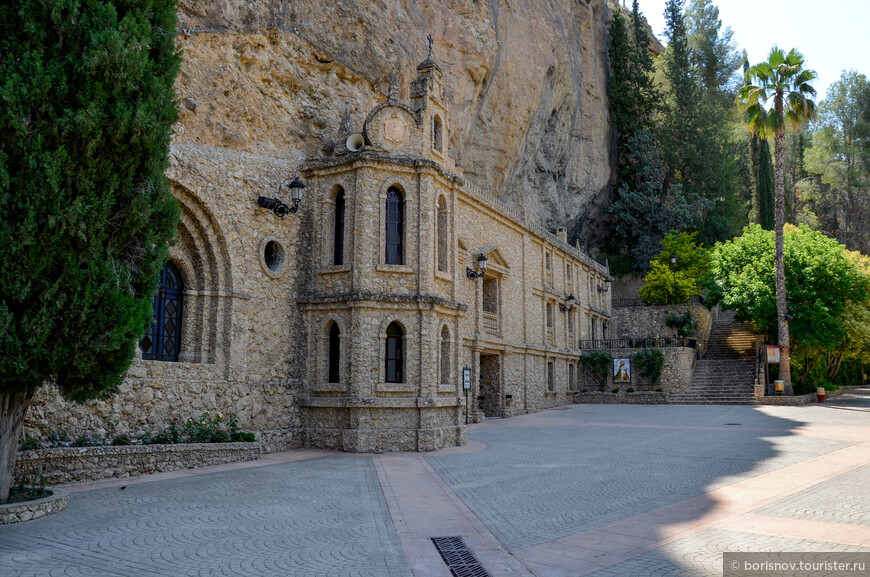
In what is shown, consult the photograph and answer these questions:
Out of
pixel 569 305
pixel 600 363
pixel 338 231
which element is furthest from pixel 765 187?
pixel 338 231

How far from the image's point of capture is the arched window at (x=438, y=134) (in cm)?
1981

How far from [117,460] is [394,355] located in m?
7.48

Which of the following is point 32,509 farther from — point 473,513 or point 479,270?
point 479,270

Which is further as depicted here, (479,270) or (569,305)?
(569,305)

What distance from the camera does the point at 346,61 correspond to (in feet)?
65.7

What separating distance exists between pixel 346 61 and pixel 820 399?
27.6 m

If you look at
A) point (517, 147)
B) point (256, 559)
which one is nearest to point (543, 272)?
point (517, 147)

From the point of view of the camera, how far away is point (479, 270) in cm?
2473

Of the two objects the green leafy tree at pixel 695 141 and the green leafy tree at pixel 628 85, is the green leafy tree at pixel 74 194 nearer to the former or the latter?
the green leafy tree at pixel 628 85

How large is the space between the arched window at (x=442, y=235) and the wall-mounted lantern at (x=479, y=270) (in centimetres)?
353

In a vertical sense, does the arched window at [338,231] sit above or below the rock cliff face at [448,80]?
below

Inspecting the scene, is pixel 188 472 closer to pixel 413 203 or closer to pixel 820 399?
pixel 413 203

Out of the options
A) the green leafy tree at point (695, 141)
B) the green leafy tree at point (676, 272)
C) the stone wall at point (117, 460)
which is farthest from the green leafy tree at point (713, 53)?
the stone wall at point (117, 460)

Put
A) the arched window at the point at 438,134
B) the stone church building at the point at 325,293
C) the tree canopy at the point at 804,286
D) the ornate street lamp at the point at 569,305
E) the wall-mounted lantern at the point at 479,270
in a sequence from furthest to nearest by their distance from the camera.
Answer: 1. the ornate street lamp at the point at 569,305
2. the tree canopy at the point at 804,286
3. the wall-mounted lantern at the point at 479,270
4. the arched window at the point at 438,134
5. the stone church building at the point at 325,293
